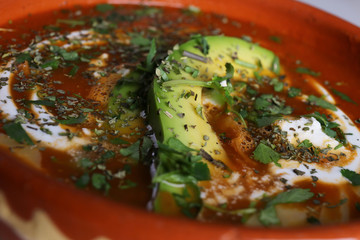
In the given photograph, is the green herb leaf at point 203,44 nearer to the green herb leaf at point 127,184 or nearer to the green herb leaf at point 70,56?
the green herb leaf at point 70,56

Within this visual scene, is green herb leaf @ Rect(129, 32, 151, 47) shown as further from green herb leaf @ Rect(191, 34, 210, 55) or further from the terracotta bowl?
the terracotta bowl

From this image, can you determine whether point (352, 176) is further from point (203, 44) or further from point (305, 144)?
point (203, 44)

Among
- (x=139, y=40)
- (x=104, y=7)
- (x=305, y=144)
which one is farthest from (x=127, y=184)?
(x=104, y=7)

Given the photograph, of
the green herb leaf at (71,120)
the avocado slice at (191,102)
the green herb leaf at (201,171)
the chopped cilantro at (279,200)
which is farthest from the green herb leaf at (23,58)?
the chopped cilantro at (279,200)

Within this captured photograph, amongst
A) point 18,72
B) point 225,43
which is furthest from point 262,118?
point 18,72

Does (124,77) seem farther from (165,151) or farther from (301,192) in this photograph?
(301,192)

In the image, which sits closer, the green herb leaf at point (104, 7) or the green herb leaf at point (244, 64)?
the green herb leaf at point (244, 64)
